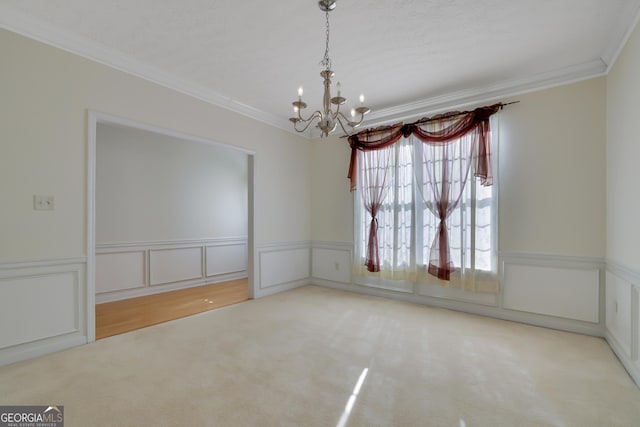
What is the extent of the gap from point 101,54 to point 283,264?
11.5 ft

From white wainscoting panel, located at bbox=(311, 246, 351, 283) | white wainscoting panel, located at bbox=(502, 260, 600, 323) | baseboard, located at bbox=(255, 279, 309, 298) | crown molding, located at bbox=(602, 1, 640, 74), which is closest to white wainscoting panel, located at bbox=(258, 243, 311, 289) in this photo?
baseboard, located at bbox=(255, 279, 309, 298)

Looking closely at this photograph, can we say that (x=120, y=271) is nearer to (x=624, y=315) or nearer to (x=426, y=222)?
(x=426, y=222)

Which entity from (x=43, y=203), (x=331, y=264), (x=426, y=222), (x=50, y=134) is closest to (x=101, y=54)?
(x=50, y=134)

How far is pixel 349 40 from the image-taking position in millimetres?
2748

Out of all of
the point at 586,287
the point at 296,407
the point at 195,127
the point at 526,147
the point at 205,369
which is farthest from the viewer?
the point at 195,127

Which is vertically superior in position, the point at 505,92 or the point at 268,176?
the point at 505,92

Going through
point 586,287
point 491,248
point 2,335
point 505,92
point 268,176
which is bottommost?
point 2,335

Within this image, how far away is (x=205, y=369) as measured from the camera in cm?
240

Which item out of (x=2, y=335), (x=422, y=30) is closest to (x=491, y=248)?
(x=422, y=30)

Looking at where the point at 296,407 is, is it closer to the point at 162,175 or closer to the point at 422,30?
the point at 422,30

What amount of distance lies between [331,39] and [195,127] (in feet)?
6.71

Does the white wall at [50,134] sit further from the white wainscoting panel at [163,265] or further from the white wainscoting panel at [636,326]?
the white wainscoting panel at [636,326]

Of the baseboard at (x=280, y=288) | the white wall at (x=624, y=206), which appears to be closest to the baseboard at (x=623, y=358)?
the white wall at (x=624, y=206)

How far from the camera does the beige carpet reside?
1849 mm
